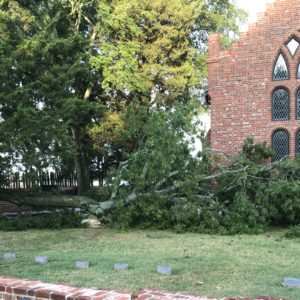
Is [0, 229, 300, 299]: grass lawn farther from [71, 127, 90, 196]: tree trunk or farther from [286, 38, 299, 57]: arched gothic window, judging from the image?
[71, 127, 90, 196]: tree trunk

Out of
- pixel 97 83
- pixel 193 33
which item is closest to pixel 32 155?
pixel 97 83

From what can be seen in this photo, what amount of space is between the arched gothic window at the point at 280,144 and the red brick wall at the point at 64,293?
1140cm

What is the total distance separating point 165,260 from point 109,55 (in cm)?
1557

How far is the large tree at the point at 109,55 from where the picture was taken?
1748 centimetres

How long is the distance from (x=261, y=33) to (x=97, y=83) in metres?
11.7

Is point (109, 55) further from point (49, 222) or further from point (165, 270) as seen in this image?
point (165, 270)

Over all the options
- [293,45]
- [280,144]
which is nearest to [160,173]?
[280,144]

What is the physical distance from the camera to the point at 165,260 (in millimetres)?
8344

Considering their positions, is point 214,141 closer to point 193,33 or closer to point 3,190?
point 3,190

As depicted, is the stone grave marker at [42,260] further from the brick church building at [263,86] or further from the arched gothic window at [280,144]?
the arched gothic window at [280,144]

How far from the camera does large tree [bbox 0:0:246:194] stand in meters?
17.5

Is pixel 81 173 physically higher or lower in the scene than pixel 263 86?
lower

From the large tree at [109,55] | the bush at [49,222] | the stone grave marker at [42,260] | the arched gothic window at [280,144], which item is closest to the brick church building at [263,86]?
the arched gothic window at [280,144]

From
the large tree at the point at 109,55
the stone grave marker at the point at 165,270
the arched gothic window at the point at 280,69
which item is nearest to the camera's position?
the stone grave marker at the point at 165,270
